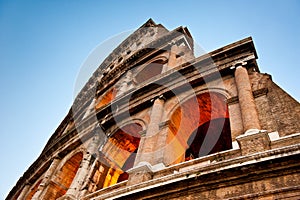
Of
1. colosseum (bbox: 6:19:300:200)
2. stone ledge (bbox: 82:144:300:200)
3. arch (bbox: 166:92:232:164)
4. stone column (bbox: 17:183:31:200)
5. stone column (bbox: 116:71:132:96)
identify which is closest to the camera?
stone ledge (bbox: 82:144:300:200)

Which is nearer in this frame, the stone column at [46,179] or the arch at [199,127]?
the arch at [199,127]

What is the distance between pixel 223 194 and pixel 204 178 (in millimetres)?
446

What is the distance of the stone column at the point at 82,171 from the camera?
862cm

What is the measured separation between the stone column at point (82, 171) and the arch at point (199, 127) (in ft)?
10.6

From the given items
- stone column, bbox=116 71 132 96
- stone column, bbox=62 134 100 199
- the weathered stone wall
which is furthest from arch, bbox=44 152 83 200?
the weathered stone wall

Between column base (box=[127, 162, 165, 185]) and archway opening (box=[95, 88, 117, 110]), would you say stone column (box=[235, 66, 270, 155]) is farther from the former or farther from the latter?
archway opening (box=[95, 88, 117, 110])

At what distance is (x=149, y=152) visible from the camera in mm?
7559

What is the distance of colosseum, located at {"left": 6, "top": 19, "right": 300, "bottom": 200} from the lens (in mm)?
4945

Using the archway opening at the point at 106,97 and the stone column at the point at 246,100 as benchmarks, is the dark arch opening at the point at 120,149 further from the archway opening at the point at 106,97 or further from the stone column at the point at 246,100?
the archway opening at the point at 106,97

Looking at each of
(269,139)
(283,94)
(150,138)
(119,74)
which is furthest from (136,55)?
(269,139)

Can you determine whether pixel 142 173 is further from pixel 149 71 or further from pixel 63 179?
pixel 149 71

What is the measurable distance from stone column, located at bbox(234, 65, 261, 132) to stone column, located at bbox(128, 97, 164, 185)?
2.33 meters

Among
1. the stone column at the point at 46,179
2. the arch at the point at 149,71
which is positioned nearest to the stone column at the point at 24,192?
the stone column at the point at 46,179

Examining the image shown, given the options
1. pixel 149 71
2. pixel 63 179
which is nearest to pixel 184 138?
pixel 63 179
